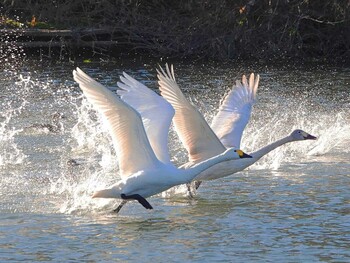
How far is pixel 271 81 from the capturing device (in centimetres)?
2356

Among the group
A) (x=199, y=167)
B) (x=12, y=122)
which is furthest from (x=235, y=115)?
(x=12, y=122)

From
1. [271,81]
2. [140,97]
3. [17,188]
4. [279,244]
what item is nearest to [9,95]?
[271,81]

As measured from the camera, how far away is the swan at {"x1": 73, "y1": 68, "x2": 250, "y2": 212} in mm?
10273

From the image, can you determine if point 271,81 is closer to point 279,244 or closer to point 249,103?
point 249,103

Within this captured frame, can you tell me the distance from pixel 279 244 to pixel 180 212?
183cm

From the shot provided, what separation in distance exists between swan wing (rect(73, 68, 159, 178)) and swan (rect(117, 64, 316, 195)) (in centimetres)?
53

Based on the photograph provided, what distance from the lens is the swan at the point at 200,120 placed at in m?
11.2

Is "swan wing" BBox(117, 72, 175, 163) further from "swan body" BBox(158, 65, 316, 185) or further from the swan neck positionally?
"swan body" BBox(158, 65, 316, 185)

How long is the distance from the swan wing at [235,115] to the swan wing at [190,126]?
1.61 feet

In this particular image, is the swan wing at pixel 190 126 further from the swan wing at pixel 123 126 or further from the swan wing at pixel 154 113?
the swan wing at pixel 123 126

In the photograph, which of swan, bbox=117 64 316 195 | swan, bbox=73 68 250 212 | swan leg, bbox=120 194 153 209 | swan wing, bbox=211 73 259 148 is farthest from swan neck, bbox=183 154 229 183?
swan wing, bbox=211 73 259 148

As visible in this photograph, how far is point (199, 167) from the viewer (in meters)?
10.9

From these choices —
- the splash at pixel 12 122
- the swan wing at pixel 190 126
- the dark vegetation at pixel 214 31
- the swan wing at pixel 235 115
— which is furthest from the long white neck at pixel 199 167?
the dark vegetation at pixel 214 31

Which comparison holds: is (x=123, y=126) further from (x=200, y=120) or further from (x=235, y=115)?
(x=235, y=115)
